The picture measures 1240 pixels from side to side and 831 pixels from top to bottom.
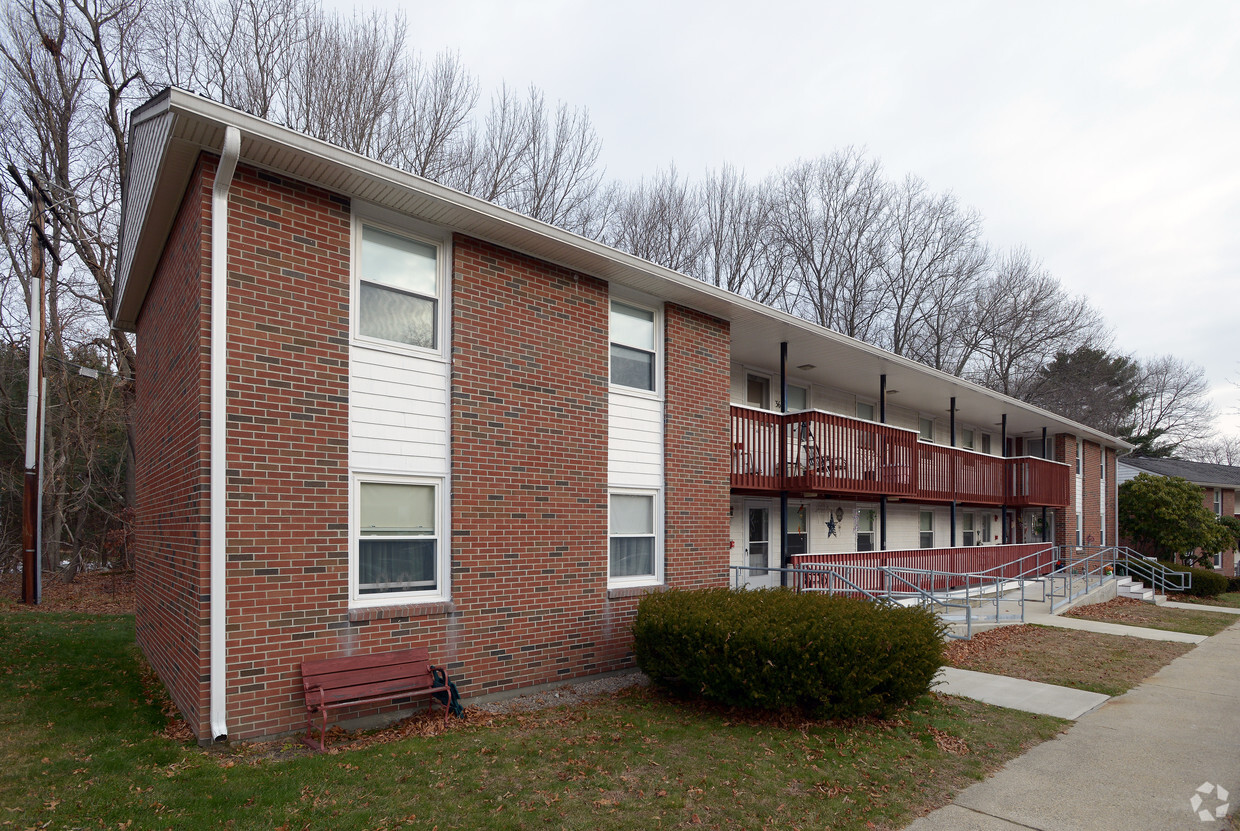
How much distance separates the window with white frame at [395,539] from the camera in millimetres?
7254

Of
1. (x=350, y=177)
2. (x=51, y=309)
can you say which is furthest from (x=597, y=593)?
(x=51, y=309)

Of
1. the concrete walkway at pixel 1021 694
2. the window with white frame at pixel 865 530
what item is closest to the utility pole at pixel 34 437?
the concrete walkway at pixel 1021 694

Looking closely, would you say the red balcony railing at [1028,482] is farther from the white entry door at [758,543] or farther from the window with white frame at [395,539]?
the window with white frame at [395,539]

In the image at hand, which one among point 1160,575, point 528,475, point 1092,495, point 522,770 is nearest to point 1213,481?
point 1092,495

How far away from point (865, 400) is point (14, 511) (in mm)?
24667

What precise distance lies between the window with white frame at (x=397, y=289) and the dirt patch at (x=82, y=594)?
11.8 metres

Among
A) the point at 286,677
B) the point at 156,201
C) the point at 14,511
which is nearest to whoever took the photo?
the point at 286,677

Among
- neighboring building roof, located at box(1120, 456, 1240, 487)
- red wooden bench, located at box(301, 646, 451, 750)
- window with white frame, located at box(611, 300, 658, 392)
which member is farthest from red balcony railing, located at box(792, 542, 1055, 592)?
neighboring building roof, located at box(1120, 456, 1240, 487)

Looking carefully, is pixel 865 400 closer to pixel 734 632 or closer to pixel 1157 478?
pixel 734 632

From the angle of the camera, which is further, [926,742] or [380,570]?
[380,570]

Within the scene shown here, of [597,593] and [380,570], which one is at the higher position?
[380,570]

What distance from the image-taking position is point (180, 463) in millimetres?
7305

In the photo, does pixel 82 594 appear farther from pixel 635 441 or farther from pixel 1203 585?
pixel 1203 585

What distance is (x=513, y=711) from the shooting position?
767cm
